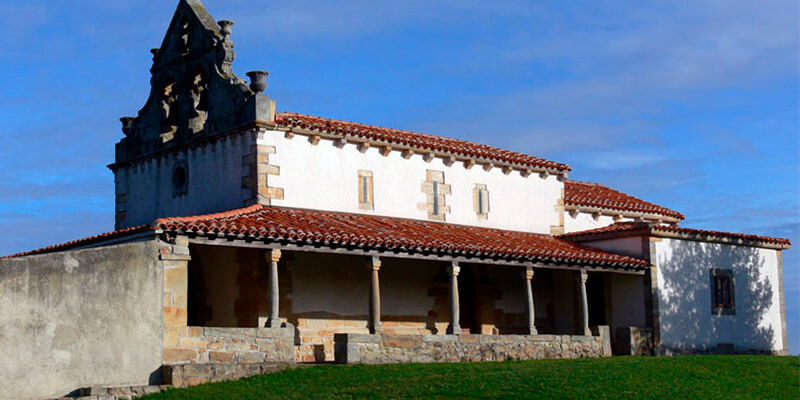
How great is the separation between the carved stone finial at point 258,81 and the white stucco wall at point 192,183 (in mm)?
1147

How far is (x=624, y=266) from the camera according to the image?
30.3m

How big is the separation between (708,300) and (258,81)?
14380 mm

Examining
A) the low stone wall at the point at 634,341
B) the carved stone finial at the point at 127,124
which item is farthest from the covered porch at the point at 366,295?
the carved stone finial at the point at 127,124

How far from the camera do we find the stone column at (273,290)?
2366 cm

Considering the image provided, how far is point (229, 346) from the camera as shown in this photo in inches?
877

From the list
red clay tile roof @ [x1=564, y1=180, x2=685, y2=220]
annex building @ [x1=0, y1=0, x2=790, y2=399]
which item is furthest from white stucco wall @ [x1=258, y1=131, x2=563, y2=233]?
red clay tile roof @ [x1=564, y1=180, x2=685, y2=220]

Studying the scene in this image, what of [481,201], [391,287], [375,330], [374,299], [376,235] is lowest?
[375,330]

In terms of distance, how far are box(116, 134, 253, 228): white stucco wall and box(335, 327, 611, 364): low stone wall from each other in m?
5.46

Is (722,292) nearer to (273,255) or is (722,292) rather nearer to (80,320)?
(273,255)

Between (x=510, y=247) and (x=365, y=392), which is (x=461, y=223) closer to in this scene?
(x=510, y=247)

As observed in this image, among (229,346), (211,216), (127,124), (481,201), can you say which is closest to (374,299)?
(211,216)

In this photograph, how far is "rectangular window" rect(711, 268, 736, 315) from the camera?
32.4m

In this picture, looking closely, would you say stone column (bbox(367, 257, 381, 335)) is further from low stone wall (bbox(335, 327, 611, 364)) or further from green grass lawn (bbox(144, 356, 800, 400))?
green grass lawn (bbox(144, 356, 800, 400))

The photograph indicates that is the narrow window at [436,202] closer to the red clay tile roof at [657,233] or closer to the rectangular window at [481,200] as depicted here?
the rectangular window at [481,200]
